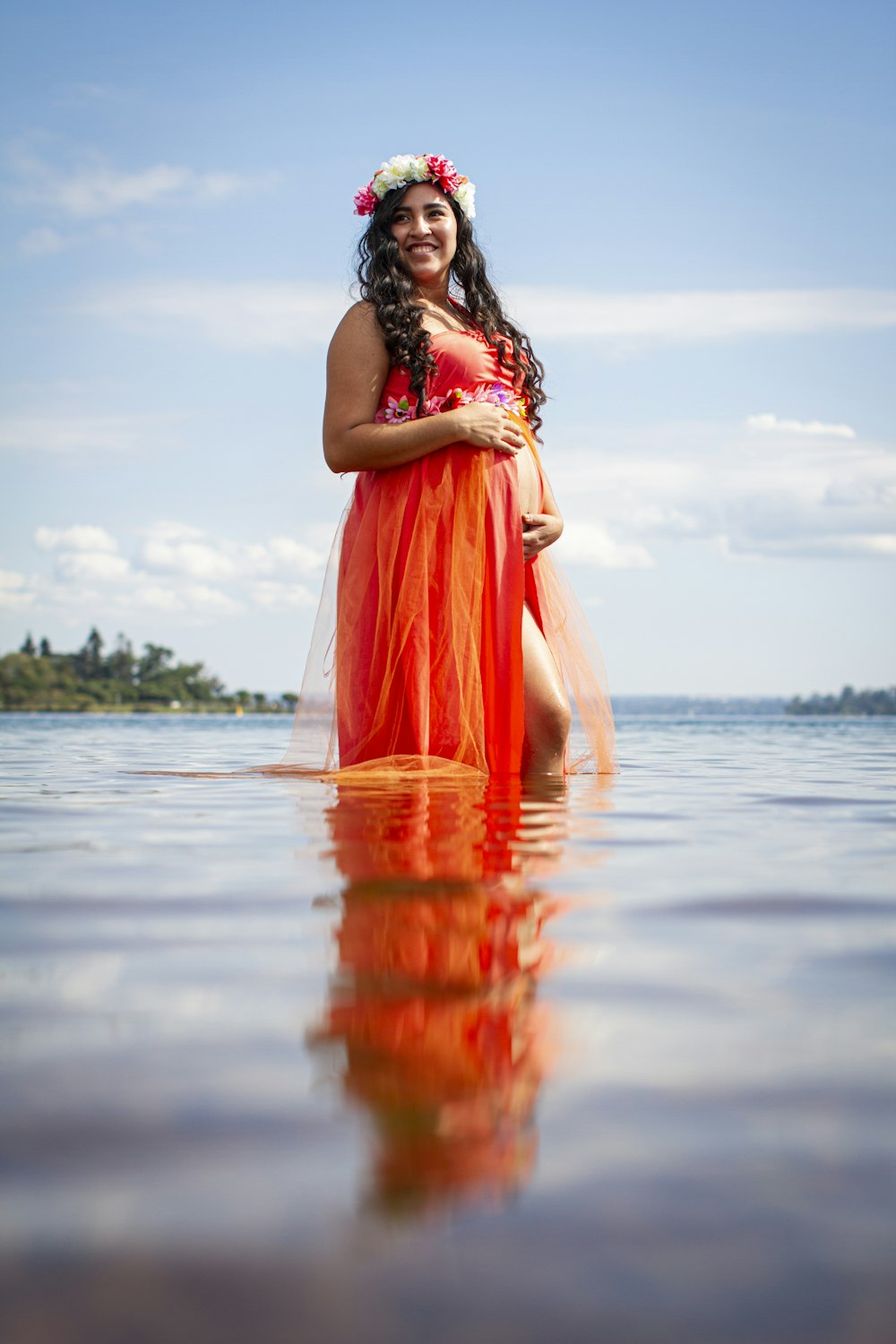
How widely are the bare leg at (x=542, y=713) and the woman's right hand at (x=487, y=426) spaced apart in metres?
0.62

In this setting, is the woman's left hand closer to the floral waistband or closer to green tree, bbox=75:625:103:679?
the floral waistband

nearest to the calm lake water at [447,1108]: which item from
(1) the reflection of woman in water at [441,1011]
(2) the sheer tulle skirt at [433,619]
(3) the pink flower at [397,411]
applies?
(1) the reflection of woman in water at [441,1011]

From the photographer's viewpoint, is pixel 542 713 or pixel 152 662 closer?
pixel 542 713

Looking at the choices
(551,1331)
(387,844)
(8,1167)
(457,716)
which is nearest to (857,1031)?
(551,1331)

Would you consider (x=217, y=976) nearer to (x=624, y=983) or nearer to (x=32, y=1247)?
(x=624, y=983)

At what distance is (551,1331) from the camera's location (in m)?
0.52

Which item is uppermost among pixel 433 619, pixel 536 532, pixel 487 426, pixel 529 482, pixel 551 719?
pixel 487 426

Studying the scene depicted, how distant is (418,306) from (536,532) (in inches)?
36.9

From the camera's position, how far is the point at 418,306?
4.55 m

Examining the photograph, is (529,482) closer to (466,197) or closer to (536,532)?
(536,532)

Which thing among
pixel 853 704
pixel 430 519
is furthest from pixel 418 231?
pixel 853 704

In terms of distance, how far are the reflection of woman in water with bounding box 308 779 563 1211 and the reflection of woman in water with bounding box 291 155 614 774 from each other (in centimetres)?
234

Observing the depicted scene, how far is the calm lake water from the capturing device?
Result: 55 cm

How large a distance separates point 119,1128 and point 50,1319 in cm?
21
